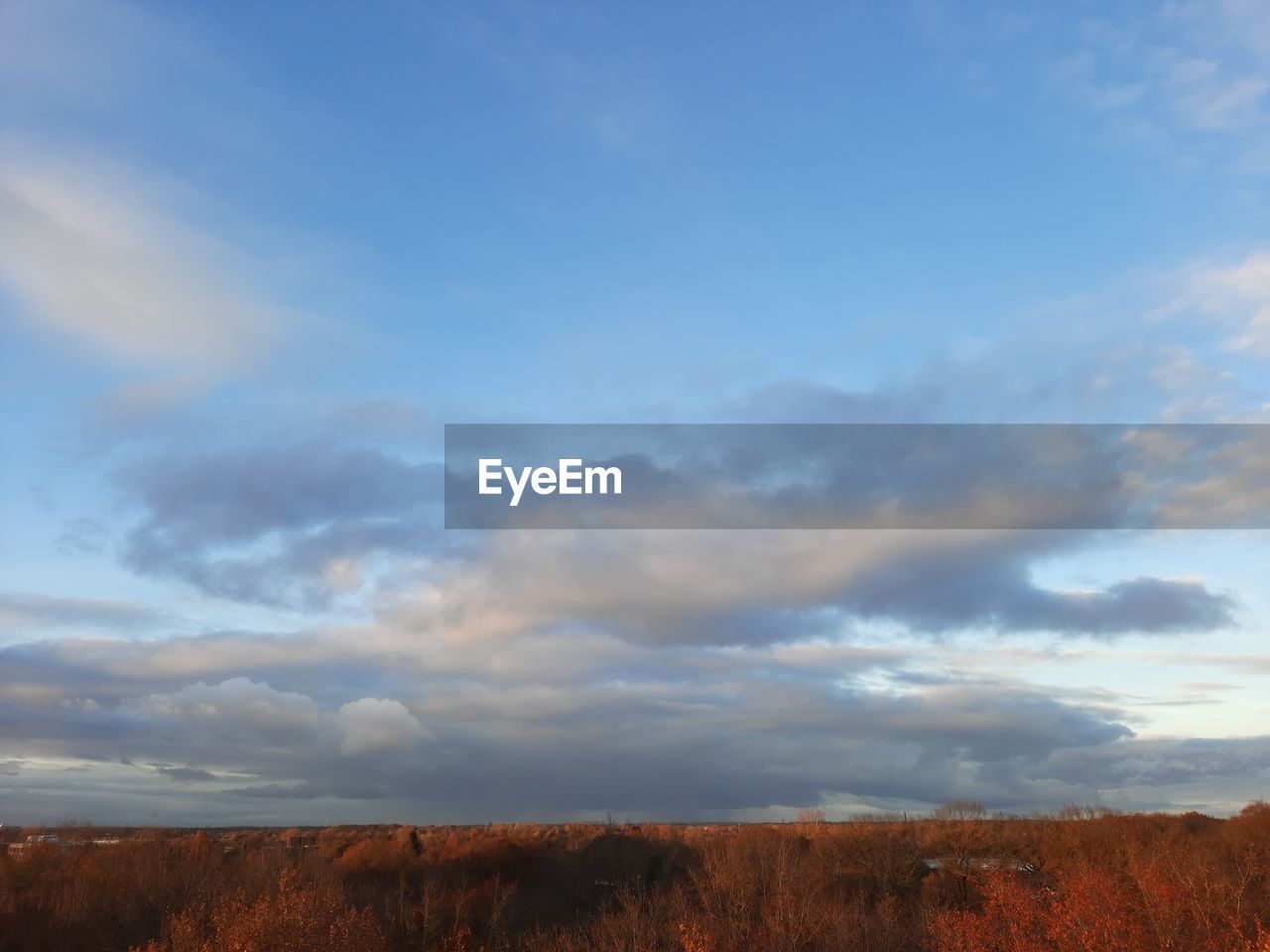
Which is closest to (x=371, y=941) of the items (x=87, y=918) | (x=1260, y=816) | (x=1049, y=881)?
(x=87, y=918)

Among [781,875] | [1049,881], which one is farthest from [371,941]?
[1049,881]

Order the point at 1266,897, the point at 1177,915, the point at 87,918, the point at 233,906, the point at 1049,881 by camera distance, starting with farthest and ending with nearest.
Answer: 1. the point at 1049,881
2. the point at 87,918
3. the point at 1266,897
4. the point at 1177,915
5. the point at 233,906

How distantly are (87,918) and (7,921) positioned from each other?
12.9ft

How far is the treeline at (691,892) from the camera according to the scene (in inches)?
1556

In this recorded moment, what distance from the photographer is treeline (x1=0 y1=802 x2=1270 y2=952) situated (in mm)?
39531

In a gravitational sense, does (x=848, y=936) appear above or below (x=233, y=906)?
below

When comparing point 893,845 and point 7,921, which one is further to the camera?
point 893,845

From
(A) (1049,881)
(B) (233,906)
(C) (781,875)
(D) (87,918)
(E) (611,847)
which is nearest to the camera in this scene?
(B) (233,906)

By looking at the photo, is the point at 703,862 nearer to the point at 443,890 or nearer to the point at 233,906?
the point at 443,890

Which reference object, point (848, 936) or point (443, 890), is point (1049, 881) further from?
point (443, 890)

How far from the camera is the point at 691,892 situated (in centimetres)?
6738

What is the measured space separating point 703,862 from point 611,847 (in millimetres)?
9529

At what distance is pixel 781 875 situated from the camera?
63.1 metres

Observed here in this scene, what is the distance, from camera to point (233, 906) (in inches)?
1501
